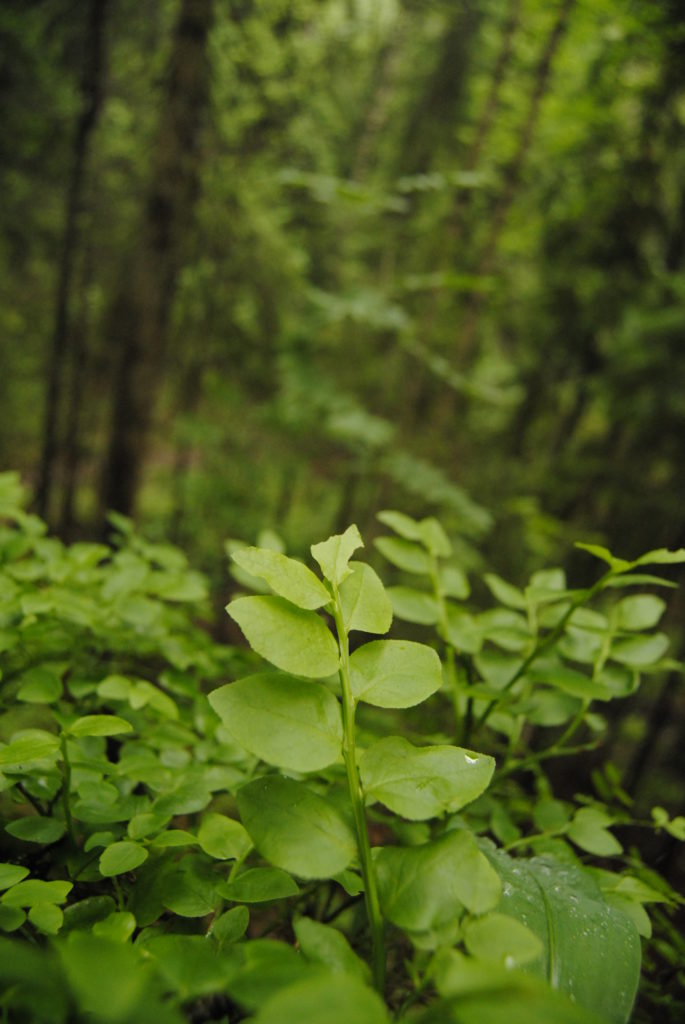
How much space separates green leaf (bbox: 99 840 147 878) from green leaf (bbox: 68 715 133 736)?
0.15m

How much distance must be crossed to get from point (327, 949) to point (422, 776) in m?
0.20

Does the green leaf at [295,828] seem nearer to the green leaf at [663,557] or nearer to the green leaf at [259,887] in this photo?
the green leaf at [259,887]

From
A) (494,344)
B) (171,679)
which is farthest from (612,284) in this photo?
(171,679)

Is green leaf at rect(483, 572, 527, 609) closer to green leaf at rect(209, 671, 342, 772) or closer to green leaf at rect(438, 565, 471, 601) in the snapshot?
green leaf at rect(438, 565, 471, 601)

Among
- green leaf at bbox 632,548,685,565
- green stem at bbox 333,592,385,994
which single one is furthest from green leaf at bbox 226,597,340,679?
green leaf at bbox 632,548,685,565

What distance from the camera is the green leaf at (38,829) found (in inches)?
29.5

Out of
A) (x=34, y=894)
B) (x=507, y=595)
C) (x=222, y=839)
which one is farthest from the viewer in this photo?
(x=507, y=595)

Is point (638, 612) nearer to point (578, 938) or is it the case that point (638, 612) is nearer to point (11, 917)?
point (578, 938)

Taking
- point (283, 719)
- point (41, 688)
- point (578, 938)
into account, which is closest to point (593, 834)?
point (578, 938)

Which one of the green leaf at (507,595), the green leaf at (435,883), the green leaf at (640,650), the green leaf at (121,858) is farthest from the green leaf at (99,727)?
the green leaf at (640,650)

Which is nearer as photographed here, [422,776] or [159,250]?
[422,776]

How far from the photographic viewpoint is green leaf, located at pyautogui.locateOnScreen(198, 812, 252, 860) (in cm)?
72

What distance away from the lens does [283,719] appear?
625 millimetres

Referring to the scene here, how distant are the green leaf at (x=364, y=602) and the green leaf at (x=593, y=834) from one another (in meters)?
0.57
